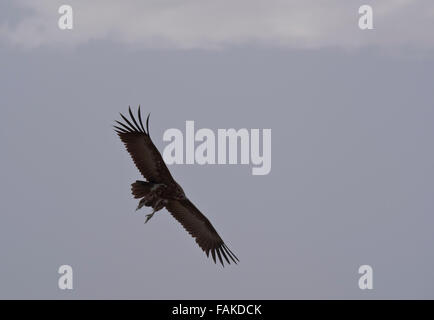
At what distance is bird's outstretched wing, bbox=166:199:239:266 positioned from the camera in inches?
842

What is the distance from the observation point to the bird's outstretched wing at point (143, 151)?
20.2 m

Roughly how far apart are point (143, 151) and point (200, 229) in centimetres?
270

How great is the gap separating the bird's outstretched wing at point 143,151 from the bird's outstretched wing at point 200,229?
46.5 inches

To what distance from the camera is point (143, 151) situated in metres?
20.3

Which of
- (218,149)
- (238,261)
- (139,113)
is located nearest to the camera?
(139,113)

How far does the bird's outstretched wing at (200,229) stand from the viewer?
2139cm

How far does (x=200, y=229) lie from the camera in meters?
21.8

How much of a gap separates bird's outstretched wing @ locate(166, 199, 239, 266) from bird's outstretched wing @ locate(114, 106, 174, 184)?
1181mm

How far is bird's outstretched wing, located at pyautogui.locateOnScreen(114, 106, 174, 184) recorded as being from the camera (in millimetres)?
20219

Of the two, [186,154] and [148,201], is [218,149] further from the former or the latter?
[148,201]

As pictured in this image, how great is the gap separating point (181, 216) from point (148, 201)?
1530 mm

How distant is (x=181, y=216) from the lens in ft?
70.9
